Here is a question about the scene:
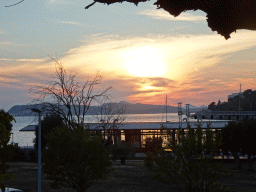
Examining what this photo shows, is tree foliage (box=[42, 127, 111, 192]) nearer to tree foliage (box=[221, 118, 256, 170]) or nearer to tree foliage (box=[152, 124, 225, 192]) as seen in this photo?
tree foliage (box=[152, 124, 225, 192])

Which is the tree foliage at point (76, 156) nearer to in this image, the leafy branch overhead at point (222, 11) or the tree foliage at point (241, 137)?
the leafy branch overhead at point (222, 11)

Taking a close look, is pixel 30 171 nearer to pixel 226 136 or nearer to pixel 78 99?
pixel 78 99

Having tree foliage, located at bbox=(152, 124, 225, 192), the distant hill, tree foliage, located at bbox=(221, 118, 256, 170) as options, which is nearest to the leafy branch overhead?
tree foliage, located at bbox=(152, 124, 225, 192)

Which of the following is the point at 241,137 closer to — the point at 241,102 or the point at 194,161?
the point at 194,161

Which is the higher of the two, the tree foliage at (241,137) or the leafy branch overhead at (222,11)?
the leafy branch overhead at (222,11)

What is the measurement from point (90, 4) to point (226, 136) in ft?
98.7

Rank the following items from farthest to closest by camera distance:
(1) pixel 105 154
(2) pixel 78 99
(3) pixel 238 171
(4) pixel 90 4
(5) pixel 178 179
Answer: (2) pixel 78 99, (3) pixel 238 171, (1) pixel 105 154, (5) pixel 178 179, (4) pixel 90 4

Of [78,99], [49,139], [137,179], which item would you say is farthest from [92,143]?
[78,99]

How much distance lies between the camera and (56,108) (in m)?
32.0

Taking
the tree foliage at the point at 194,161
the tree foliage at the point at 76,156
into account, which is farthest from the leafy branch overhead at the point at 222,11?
the tree foliage at the point at 76,156

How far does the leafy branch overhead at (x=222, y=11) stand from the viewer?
110 inches

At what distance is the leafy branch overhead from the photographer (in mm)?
2807

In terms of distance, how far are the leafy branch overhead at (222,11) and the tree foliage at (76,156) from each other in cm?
1187

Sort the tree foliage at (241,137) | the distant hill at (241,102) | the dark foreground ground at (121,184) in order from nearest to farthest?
the dark foreground ground at (121,184) < the tree foliage at (241,137) < the distant hill at (241,102)
